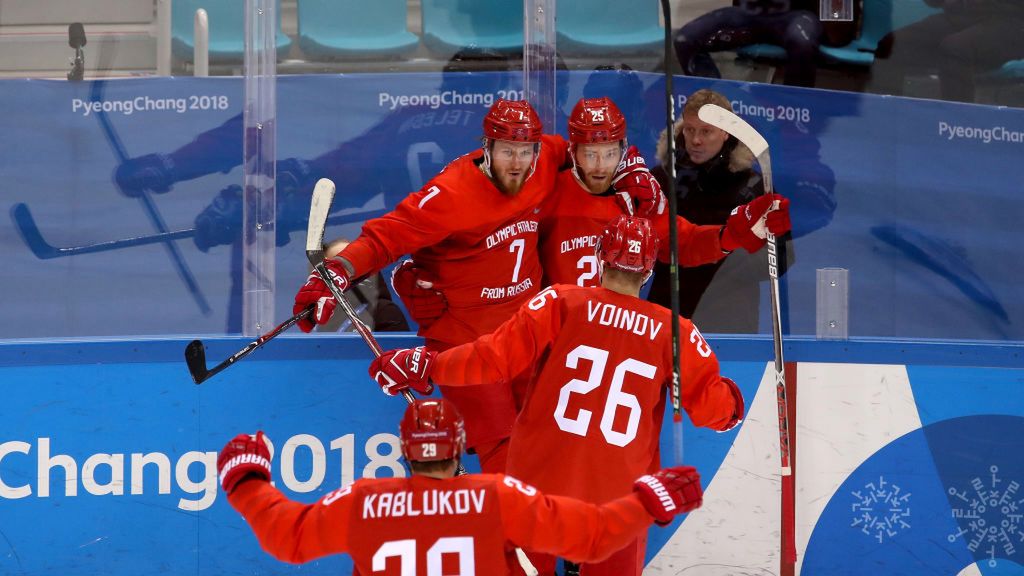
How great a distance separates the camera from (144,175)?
14.7 feet

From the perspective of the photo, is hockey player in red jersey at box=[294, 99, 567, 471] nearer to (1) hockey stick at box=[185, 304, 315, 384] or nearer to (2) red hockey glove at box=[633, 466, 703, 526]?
(1) hockey stick at box=[185, 304, 315, 384]

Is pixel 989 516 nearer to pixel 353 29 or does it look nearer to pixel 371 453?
pixel 371 453

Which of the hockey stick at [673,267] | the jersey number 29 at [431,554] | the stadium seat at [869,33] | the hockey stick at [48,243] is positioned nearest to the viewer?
the jersey number 29 at [431,554]

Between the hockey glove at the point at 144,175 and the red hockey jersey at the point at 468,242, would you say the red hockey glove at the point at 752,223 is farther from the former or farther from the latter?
the hockey glove at the point at 144,175

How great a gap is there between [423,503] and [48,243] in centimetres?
217

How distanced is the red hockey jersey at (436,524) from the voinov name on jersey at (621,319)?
0.61m

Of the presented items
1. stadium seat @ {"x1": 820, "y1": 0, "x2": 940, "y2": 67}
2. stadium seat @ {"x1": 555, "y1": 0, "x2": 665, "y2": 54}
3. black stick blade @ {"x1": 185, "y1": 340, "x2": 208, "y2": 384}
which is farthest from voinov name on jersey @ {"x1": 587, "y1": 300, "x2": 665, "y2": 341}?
stadium seat @ {"x1": 820, "y1": 0, "x2": 940, "y2": 67}

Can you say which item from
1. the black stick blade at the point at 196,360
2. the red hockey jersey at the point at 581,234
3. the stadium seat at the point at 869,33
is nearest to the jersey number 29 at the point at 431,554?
the black stick blade at the point at 196,360

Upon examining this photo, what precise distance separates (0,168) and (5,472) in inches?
39.1

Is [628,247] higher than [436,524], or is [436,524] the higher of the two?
[628,247]

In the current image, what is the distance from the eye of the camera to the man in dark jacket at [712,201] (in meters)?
4.61

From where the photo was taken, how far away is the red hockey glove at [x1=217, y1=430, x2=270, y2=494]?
2957 mm

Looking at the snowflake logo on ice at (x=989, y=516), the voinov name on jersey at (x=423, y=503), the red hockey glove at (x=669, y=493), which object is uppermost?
the voinov name on jersey at (x=423, y=503)

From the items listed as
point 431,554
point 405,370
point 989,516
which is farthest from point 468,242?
point 989,516
